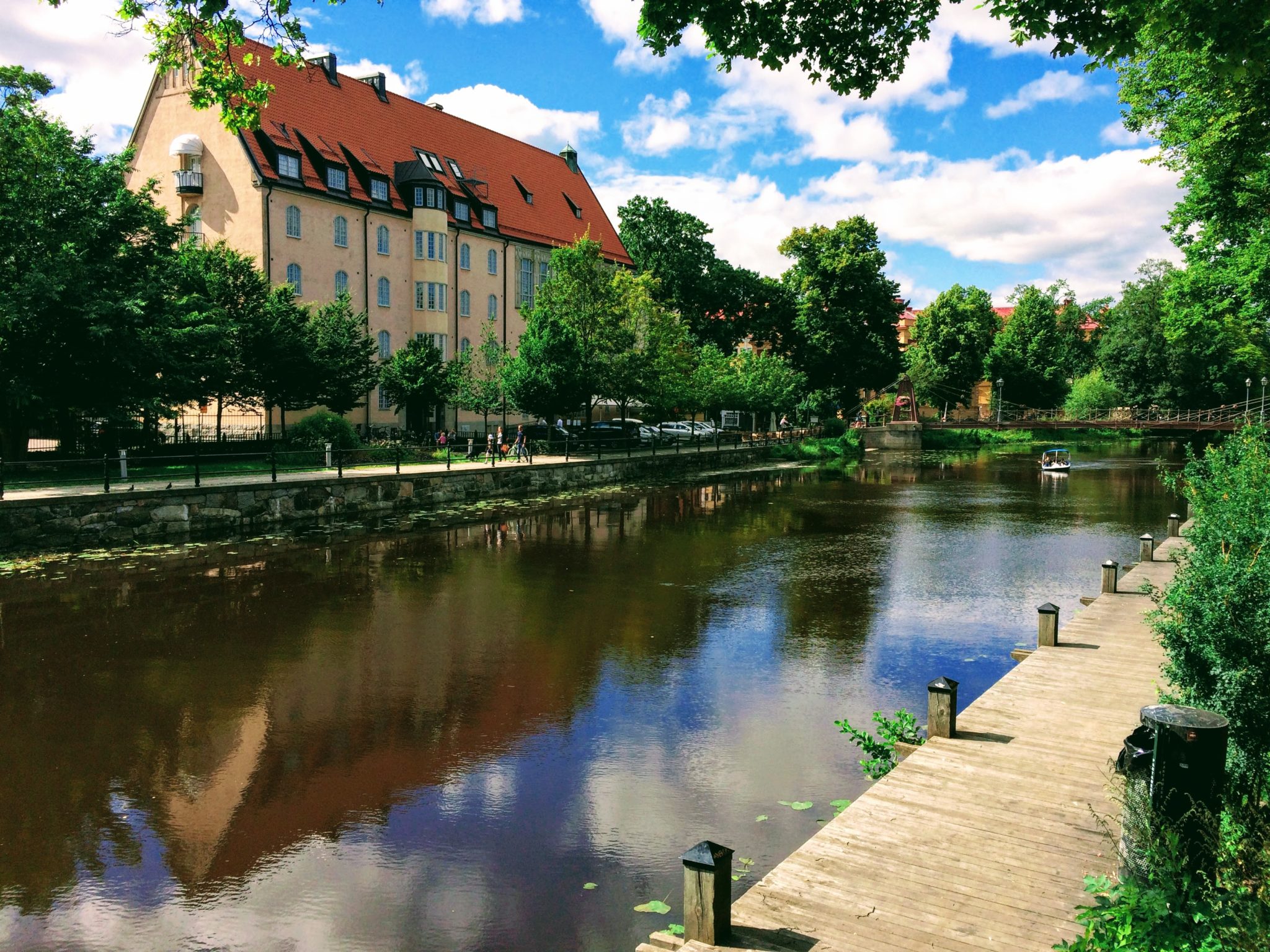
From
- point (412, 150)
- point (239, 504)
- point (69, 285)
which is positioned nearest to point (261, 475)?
point (239, 504)

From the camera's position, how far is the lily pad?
623 cm

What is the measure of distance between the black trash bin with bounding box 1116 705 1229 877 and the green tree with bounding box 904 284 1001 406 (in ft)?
277

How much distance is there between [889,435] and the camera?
237 ft

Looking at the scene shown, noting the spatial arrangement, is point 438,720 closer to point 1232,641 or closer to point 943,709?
point 943,709

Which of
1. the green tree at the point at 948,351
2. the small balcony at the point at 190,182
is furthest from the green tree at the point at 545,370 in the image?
the green tree at the point at 948,351

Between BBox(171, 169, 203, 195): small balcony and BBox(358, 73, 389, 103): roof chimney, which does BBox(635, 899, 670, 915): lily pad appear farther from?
BBox(358, 73, 389, 103): roof chimney

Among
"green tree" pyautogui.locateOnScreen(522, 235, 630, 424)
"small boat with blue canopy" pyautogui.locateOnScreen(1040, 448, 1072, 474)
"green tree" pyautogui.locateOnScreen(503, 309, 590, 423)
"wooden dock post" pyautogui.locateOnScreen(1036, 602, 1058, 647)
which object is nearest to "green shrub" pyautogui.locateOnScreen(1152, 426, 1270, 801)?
"wooden dock post" pyautogui.locateOnScreen(1036, 602, 1058, 647)

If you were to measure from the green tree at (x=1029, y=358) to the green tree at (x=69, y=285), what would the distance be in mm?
80319

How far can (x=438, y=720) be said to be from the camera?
1003cm

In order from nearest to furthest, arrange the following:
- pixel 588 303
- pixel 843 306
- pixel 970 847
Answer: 1. pixel 970 847
2. pixel 588 303
3. pixel 843 306

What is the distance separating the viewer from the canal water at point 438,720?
643 centimetres

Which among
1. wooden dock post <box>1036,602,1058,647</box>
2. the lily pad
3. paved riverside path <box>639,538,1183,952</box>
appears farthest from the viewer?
wooden dock post <box>1036,602,1058,647</box>

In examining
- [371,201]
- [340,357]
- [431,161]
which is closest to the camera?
[340,357]

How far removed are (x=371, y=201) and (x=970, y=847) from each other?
45.8m
